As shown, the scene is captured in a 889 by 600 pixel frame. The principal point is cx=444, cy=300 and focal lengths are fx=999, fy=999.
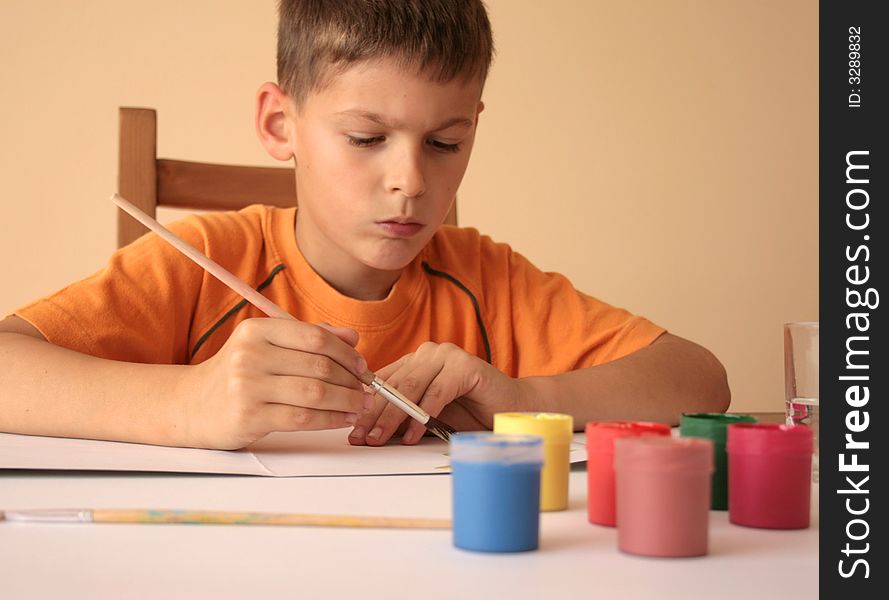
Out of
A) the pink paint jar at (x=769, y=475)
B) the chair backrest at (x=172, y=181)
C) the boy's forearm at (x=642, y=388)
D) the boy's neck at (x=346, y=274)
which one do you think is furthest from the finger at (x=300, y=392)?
the chair backrest at (x=172, y=181)

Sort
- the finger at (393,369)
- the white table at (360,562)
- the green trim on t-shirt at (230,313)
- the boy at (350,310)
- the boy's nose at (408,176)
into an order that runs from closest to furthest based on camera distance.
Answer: the white table at (360,562)
the boy at (350,310)
the finger at (393,369)
the boy's nose at (408,176)
the green trim on t-shirt at (230,313)

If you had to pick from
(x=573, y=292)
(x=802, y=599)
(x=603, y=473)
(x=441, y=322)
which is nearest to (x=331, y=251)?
(x=441, y=322)

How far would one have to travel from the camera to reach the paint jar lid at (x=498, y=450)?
18.1 inches

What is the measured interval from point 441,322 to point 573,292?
18 cm

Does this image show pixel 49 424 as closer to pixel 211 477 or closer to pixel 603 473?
pixel 211 477

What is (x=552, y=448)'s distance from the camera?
22.2 inches

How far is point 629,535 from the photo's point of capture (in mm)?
461

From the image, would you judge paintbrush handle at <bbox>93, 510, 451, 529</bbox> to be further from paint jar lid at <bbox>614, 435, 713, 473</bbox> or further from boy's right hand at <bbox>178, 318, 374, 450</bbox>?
boy's right hand at <bbox>178, 318, 374, 450</bbox>

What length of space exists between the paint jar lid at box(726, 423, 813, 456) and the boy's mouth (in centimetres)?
62

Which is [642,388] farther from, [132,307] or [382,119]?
[132,307]

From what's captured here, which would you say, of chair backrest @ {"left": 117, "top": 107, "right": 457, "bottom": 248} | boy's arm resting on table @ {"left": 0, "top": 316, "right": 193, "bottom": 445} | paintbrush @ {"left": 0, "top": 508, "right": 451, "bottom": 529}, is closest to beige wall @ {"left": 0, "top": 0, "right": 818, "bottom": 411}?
chair backrest @ {"left": 117, "top": 107, "right": 457, "bottom": 248}

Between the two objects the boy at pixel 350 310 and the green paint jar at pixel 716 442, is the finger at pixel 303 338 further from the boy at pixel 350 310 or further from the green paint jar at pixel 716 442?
the green paint jar at pixel 716 442

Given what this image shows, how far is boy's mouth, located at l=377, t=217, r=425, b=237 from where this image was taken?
1.09 meters

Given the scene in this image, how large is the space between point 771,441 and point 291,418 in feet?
1.26
